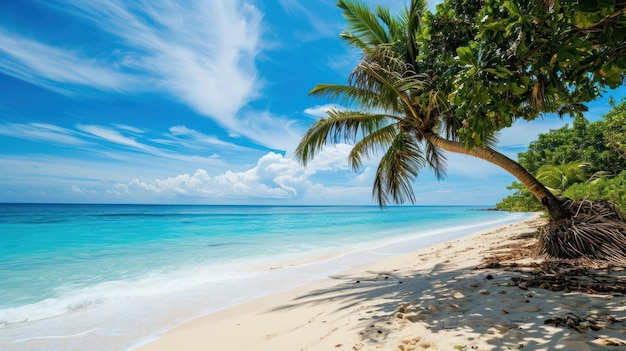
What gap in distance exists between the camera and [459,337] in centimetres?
241

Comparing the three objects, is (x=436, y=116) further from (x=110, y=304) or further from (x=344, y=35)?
(x=110, y=304)

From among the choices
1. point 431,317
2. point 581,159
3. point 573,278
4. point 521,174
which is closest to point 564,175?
point 581,159

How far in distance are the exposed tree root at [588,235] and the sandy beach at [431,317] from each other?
0.56 meters

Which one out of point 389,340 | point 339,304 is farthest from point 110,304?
point 389,340

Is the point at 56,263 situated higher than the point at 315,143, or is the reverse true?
the point at 315,143

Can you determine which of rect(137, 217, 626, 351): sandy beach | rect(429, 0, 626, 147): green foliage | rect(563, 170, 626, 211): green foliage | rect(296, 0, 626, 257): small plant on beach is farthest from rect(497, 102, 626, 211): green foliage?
rect(429, 0, 626, 147): green foliage

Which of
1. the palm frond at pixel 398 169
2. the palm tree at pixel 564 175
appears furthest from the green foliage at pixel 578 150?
the palm frond at pixel 398 169

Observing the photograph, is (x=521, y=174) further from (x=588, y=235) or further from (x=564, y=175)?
→ (x=564, y=175)

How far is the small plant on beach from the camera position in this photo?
205 cm

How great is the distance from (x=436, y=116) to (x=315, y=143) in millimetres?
2778

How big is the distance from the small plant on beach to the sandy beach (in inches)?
59.1

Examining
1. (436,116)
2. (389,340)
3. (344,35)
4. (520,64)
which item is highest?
(344,35)

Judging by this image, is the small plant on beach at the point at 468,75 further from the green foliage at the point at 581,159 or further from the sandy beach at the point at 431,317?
the green foliage at the point at 581,159

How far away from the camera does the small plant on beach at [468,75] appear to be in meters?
2.05
